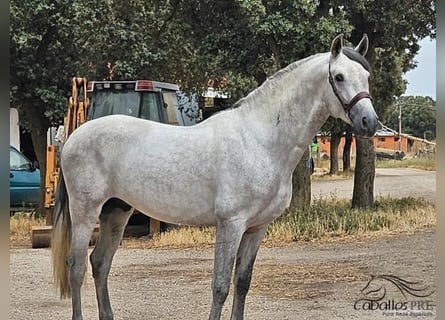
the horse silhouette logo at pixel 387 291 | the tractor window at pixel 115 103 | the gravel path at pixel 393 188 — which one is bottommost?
the horse silhouette logo at pixel 387 291

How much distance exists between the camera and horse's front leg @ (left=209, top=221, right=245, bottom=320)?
3648 mm

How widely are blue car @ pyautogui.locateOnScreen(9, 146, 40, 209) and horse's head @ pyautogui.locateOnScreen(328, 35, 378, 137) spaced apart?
9719mm

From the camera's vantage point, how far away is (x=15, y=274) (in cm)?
706

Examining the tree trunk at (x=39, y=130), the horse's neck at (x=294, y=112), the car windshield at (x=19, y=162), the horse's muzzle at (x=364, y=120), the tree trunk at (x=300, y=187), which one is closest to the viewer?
the horse's muzzle at (x=364, y=120)

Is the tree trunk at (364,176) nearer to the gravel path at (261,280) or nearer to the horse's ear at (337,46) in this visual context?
the gravel path at (261,280)

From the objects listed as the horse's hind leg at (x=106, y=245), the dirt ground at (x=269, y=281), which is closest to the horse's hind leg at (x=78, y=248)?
the horse's hind leg at (x=106, y=245)

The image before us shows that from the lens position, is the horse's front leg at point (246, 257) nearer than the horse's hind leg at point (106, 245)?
Yes

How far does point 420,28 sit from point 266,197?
8.35 metres

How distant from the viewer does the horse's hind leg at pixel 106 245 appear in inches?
171

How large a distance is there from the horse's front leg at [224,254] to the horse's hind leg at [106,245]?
96cm

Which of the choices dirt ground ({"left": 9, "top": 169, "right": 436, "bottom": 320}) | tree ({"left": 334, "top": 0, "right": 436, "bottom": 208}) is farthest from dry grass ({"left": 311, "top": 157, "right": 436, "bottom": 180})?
dirt ground ({"left": 9, "top": 169, "right": 436, "bottom": 320})

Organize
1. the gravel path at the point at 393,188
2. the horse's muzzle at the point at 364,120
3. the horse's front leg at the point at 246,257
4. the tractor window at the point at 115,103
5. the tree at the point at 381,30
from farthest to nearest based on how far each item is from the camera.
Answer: the gravel path at the point at 393,188 → the tree at the point at 381,30 → the tractor window at the point at 115,103 → the horse's front leg at the point at 246,257 → the horse's muzzle at the point at 364,120

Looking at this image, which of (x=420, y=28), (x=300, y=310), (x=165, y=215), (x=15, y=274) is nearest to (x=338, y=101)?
(x=165, y=215)

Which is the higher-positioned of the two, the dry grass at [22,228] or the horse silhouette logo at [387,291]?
the dry grass at [22,228]
